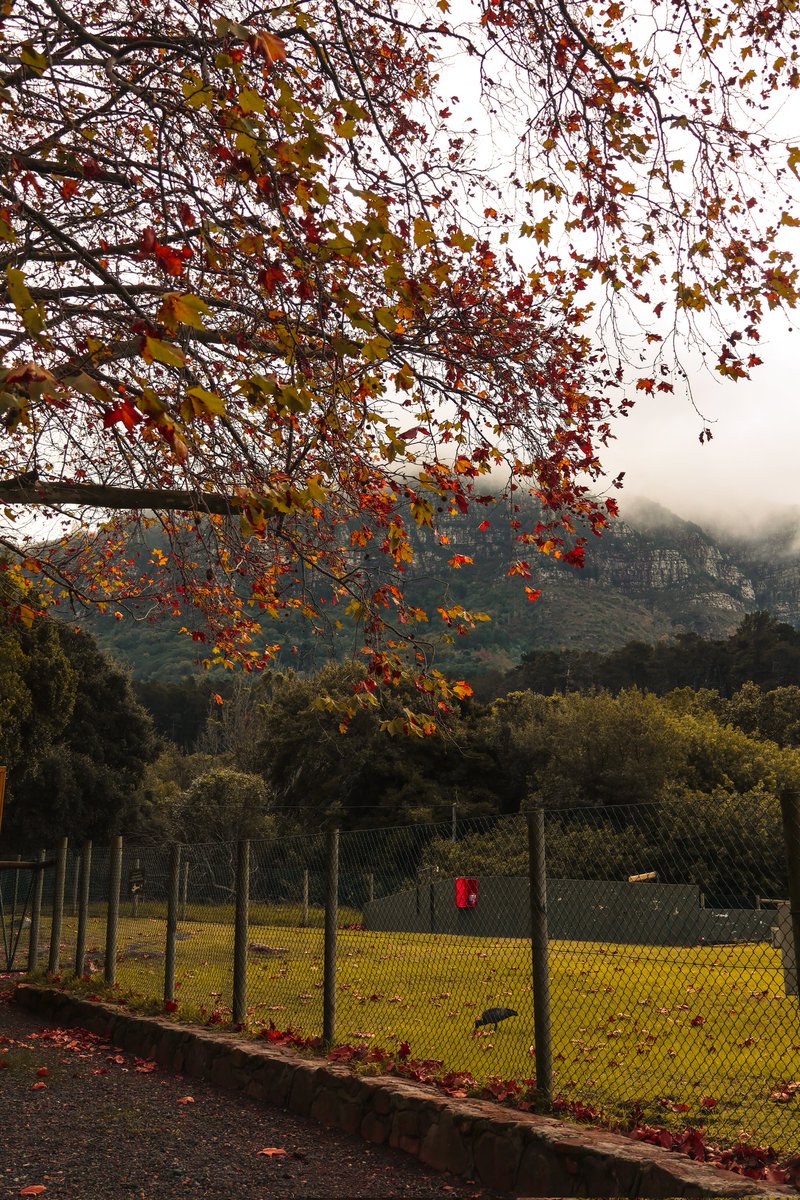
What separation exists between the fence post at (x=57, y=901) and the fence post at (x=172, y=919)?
3855 mm

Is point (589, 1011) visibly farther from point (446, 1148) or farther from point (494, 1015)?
point (446, 1148)

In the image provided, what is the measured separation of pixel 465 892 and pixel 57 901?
8.65m

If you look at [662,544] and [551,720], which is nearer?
[551,720]

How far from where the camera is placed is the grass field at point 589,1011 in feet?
16.1

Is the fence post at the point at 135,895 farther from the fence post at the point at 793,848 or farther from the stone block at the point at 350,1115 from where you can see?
the fence post at the point at 793,848

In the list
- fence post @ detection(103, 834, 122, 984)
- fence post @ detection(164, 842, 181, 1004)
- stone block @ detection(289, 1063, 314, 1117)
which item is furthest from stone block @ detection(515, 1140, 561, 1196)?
fence post @ detection(103, 834, 122, 984)

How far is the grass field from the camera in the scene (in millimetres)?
4895

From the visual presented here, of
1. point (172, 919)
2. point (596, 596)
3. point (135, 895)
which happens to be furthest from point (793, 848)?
point (596, 596)

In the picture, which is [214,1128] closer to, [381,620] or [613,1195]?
[613,1195]

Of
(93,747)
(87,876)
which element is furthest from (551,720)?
(87,876)

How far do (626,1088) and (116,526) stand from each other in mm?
7626

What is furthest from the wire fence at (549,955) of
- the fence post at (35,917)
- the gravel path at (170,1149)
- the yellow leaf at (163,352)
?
the fence post at (35,917)

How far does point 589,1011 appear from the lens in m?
6.83

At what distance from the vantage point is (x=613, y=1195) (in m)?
4.36
